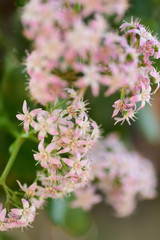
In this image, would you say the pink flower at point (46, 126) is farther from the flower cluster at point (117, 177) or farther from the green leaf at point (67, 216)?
the green leaf at point (67, 216)

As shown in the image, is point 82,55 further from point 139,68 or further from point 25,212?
point 25,212

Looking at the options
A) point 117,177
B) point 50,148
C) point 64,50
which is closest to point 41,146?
point 50,148

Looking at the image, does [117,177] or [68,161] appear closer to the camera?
[68,161]

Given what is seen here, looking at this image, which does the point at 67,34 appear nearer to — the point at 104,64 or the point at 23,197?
the point at 104,64

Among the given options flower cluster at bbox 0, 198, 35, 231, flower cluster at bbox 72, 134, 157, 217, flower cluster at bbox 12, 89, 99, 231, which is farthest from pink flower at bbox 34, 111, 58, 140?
flower cluster at bbox 72, 134, 157, 217

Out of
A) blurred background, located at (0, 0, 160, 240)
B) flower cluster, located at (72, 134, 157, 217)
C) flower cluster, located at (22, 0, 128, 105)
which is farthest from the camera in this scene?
flower cluster, located at (72, 134, 157, 217)

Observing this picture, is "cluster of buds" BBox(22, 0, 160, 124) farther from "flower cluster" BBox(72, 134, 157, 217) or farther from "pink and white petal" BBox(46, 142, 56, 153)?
"flower cluster" BBox(72, 134, 157, 217)
